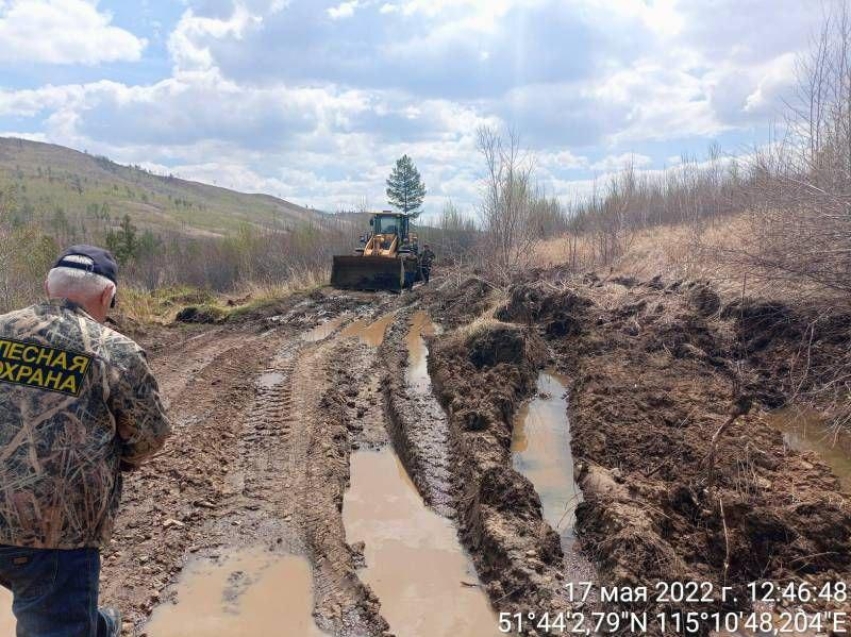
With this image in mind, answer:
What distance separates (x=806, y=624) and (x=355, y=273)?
56.2 feet

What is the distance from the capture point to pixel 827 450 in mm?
6027

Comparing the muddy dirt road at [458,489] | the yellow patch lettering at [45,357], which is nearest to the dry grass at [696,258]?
the muddy dirt road at [458,489]

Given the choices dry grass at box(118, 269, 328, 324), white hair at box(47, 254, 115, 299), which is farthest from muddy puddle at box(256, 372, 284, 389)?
white hair at box(47, 254, 115, 299)

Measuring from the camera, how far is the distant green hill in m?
64.1

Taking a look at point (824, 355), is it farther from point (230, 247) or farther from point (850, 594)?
point (230, 247)

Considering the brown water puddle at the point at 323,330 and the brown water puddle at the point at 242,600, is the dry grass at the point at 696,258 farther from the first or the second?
the brown water puddle at the point at 323,330

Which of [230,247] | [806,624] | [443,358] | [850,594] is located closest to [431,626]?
[806,624]

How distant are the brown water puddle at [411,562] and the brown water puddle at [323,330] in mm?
6274

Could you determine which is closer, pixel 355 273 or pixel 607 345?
pixel 607 345

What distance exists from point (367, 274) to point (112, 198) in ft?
248

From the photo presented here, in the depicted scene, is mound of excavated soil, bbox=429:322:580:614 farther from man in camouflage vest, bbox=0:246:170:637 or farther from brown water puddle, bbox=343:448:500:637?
man in camouflage vest, bbox=0:246:170:637

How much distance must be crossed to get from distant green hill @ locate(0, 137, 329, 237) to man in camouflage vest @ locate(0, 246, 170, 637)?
2939 cm

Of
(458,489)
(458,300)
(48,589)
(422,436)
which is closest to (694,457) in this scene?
(458,489)

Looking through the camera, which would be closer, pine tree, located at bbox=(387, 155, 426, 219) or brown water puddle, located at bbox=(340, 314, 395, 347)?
brown water puddle, located at bbox=(340, 314, 395, 347)
